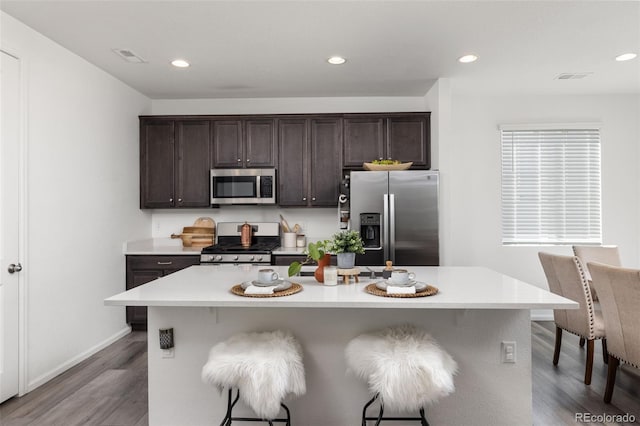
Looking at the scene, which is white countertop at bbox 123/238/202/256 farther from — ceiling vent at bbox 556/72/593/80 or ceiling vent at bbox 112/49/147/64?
ceiling vent at bbox 556/72/593/80

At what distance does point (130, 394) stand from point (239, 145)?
269 cm

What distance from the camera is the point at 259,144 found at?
4.39m

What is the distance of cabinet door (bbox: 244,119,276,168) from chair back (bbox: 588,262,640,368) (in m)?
3.15

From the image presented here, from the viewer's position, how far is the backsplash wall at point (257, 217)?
184 inches

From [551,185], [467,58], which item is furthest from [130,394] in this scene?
[551,185]

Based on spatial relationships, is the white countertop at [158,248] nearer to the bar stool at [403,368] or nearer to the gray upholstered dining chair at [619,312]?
the bar stool at [403,368]

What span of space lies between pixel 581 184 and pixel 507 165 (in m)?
0.89

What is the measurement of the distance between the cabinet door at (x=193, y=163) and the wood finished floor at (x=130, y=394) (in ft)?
5.68

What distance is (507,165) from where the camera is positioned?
15.3 ft

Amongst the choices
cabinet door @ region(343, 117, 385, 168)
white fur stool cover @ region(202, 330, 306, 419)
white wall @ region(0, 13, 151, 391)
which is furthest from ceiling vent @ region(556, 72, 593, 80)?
white wall @ region(0, 13, 151, 391)

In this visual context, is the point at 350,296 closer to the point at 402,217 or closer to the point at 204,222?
the point at 402,217

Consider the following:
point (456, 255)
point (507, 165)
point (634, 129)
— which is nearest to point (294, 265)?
point (456, 255)

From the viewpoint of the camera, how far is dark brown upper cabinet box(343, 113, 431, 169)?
4277 mm

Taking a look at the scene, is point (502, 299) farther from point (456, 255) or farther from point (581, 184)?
point (581, 184)
